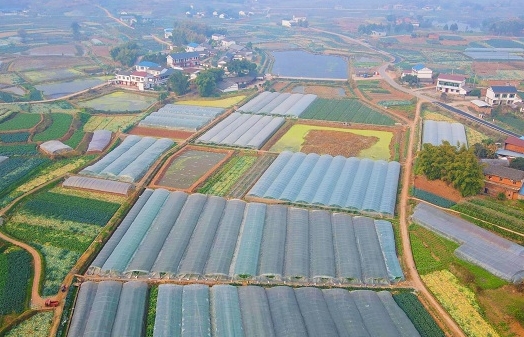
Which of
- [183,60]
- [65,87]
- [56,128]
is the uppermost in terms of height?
[183,60]

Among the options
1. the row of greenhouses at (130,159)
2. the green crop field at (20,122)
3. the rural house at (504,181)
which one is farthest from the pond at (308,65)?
the rural house at (504,181)

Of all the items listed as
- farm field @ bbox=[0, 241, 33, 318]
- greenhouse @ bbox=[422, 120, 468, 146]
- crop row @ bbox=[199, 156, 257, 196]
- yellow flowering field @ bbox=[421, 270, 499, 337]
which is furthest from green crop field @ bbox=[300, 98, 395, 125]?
farm field @ bbox=[0, 241, 33, 318]

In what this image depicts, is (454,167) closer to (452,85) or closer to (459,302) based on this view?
(459,302)

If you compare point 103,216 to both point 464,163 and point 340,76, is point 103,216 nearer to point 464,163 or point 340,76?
point 464,163

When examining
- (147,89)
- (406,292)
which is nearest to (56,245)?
(406,292)

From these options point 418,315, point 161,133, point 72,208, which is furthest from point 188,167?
point 418,315
